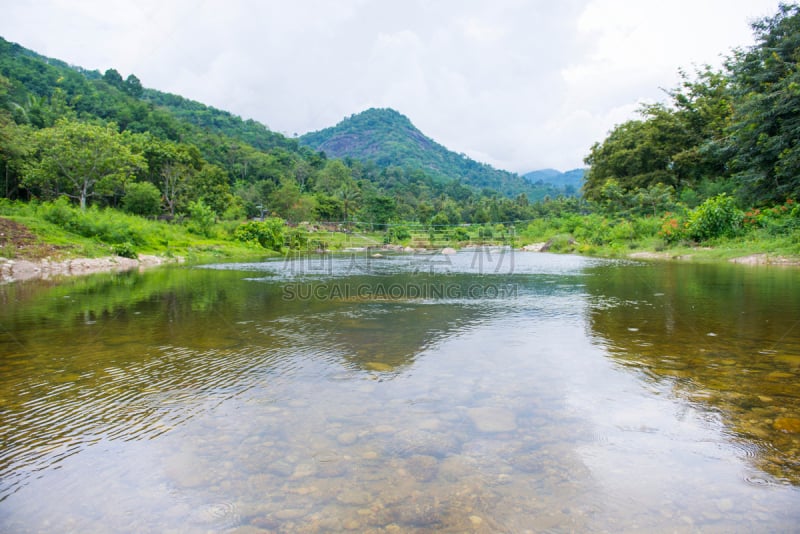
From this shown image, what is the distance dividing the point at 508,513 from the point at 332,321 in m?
6.33

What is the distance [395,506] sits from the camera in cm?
272

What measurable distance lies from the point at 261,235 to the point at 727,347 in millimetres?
43064

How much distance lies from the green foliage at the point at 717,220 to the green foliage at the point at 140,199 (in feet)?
144

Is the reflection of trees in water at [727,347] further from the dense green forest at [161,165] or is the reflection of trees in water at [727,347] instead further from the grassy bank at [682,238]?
the dense green forest at [161,165]

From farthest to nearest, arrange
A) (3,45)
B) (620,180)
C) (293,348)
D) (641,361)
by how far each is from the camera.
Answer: (3,45), (620,180), (293,348), (641,361)

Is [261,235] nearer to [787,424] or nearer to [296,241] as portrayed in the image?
[296,241]

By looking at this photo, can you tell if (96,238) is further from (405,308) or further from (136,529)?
(136,529)

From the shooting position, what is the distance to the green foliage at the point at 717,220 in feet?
80.4

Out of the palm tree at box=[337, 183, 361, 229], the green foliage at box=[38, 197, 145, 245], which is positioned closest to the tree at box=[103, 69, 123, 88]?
the palm tree at box=[337, 183, 361, 229]

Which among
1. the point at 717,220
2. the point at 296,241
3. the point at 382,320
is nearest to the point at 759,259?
the point at 717,220

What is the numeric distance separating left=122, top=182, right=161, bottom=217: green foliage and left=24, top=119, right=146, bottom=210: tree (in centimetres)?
357

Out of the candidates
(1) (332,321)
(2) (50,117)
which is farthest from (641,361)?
(2) (50,117)

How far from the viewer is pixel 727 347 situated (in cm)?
605

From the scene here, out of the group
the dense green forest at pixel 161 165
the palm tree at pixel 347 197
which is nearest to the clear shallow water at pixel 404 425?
the dense green forest at pixel 161 165
